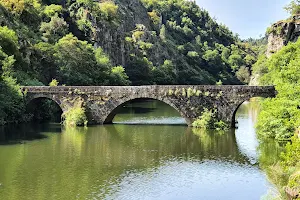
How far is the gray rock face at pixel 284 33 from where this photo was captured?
7888cm

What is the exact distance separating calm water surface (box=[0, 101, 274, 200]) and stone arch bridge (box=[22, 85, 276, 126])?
2011 mm

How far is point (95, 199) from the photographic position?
826 inches

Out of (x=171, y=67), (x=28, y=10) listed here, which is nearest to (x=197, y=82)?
(x=171, y=67)

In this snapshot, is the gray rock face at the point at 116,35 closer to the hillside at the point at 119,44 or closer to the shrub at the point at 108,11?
the hillside at the point at 119,44

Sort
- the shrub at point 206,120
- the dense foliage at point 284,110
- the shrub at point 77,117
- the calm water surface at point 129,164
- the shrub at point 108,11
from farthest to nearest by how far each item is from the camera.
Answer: the shrub at point 108,11, the shrub at point 77,117, the shrub at point 206,120, the dense foliage at point 284,110, the calm water surface at point 129,164

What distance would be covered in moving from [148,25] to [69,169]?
10469 centimetres

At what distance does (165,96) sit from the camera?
1663 inches

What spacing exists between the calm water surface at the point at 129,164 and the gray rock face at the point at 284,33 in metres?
42.7

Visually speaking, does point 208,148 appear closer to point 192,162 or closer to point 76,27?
point 192,162

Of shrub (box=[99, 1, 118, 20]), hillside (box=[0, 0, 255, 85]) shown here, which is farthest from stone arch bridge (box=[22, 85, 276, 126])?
shrub (box=[99, 1, 118, 20])

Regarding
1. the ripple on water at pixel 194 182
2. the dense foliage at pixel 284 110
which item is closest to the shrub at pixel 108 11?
the dense foliage at pixel 284 110

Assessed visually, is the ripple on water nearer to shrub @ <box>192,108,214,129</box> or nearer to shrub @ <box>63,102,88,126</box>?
shrub @ <box>192,108,214,129</box>

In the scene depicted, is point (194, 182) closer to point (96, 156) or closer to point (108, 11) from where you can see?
point (96, 156)

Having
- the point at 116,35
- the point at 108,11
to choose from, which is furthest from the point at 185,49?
the point at 116,35
